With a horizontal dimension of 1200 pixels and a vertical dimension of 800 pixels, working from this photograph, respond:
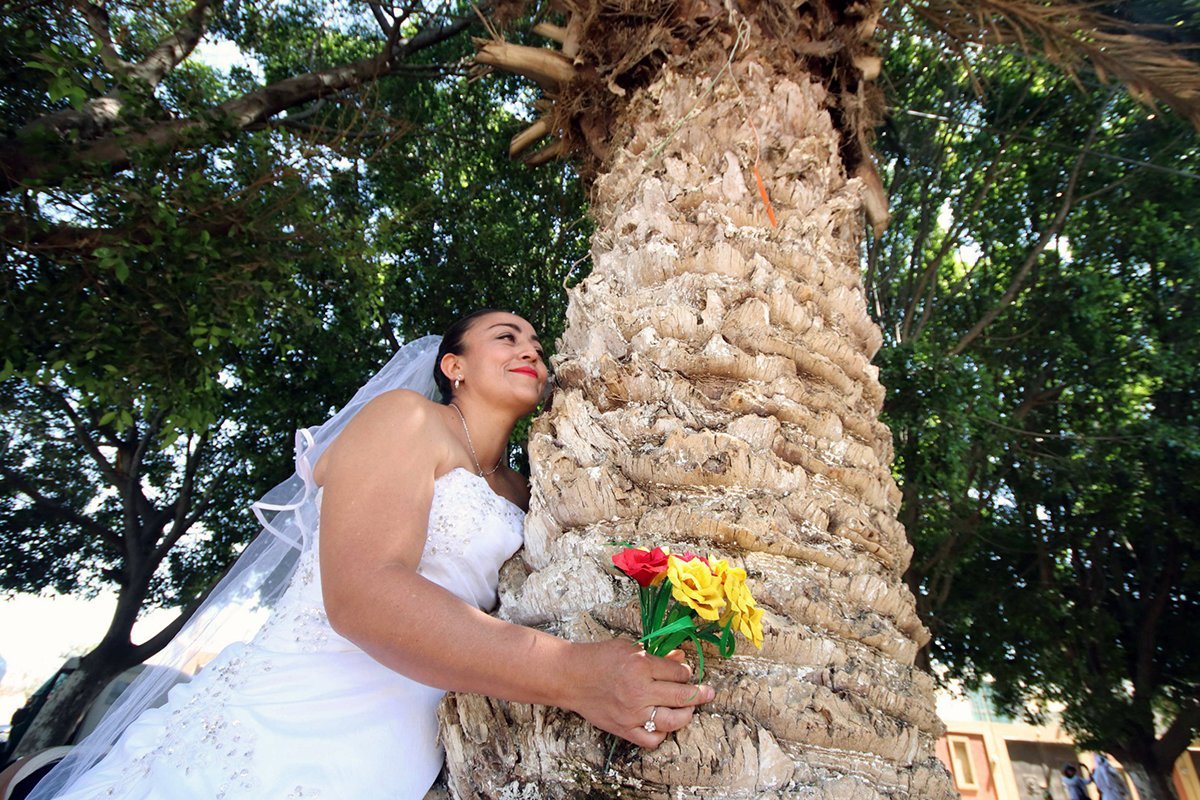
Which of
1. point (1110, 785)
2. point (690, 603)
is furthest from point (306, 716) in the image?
point (1110, 785)

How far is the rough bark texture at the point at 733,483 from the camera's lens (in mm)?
1276

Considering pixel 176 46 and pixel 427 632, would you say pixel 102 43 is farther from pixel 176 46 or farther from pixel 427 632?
pixel 427 632

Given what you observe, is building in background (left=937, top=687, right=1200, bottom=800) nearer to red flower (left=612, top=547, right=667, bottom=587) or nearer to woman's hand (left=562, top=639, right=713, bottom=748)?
woman's hand (left=562, top=639, right=713, bottom=748)

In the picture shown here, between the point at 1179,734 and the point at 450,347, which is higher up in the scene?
the point at 1179,734

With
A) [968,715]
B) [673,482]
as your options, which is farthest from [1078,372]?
[968,715]

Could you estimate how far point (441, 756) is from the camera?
1686 millimetres

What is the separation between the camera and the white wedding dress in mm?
1554

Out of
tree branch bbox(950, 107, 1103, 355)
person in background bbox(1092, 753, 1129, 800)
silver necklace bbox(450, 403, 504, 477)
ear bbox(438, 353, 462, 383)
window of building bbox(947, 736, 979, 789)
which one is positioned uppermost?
tree branch bbox(950, 107, 1103, 355)

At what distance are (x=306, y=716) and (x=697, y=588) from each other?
3.57 feet

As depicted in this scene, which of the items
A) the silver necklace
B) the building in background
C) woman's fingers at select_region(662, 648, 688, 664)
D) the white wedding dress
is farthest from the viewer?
the building in background

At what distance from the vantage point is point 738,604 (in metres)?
1.15

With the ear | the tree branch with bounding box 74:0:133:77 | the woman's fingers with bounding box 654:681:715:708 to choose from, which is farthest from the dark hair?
the tree branch with bounding box 74:0:133:77

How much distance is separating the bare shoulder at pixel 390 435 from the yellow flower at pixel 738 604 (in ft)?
2.78

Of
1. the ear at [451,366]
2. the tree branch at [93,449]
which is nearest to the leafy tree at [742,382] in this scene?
the ear at [451,366]
